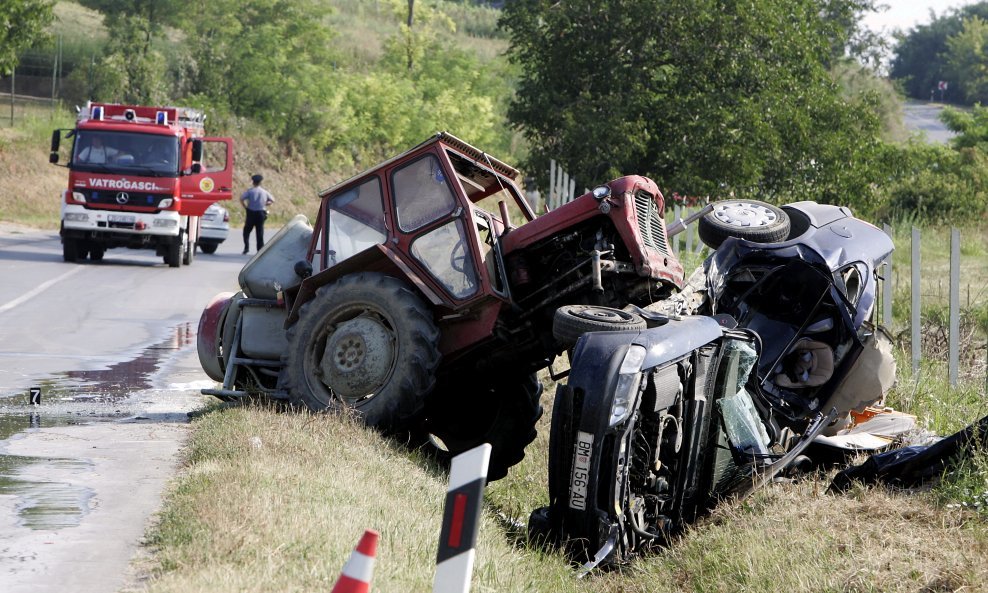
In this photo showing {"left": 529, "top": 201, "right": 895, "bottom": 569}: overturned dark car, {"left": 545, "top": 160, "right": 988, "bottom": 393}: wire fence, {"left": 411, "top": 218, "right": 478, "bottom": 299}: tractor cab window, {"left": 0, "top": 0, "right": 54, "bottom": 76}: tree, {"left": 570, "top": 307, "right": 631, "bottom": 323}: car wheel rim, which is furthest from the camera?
{"left": 0, "top": 0, "right": 54, "bottom": 76}: tree

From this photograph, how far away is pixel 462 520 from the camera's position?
440 centimetres

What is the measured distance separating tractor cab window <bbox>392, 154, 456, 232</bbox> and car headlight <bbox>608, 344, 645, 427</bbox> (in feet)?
10.7

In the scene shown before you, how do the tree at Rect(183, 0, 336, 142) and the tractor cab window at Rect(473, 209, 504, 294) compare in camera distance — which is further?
the tree at Rect(183, 0, 336, 142)

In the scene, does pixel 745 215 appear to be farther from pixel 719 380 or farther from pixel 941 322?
pixel 941 322

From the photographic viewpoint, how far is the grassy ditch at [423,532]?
18.9ft

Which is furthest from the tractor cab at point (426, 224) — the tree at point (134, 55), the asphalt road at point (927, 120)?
the asphalt road at point (927, 120)

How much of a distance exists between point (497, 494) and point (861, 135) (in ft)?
62.3

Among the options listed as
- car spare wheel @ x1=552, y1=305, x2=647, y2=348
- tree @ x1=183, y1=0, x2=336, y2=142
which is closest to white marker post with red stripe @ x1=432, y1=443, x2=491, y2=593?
car spare wheel @ x1=552, y1=305, x2=647, y2=348

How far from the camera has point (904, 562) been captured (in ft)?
22.1

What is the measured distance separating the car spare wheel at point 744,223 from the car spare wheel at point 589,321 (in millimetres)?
2462

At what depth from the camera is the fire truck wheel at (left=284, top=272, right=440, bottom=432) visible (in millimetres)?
9523

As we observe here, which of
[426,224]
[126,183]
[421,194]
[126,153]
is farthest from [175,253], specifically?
[426,224]

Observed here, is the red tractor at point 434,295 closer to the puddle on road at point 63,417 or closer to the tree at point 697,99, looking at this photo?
the puddle on road at point 63,417

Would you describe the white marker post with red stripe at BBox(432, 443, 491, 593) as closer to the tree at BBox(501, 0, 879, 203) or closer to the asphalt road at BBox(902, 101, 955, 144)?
the tree at BBox(501, 0, 879, 203)
